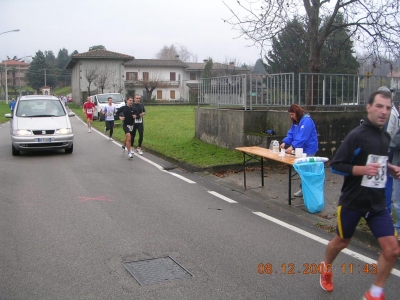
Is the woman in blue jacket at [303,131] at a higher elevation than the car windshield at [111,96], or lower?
lower

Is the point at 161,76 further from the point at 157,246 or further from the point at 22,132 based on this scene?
the point at 157,246

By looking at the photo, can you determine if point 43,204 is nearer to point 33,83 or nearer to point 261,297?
point 261,297

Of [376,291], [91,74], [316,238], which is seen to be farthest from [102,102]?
[376,291]

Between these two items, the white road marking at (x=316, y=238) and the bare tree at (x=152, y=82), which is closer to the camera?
the white road marking at (x=316, y=238)

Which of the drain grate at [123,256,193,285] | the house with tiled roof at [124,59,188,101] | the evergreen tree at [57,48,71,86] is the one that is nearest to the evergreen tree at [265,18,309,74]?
the drain grate at [123,256,193,285]

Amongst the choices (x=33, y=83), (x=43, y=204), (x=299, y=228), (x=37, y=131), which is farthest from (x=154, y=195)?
(x=33, y=83)

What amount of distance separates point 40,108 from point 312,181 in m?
10.8

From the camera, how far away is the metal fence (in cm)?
1244

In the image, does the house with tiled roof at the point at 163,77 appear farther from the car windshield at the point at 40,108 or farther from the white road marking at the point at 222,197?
the white road marking at the point at 222,197

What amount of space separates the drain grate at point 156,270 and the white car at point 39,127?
9838mm

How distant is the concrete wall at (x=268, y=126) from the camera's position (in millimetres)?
12180

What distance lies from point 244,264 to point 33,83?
364 ft

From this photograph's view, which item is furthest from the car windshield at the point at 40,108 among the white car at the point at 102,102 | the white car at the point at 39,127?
the white car at the point at 102,102
